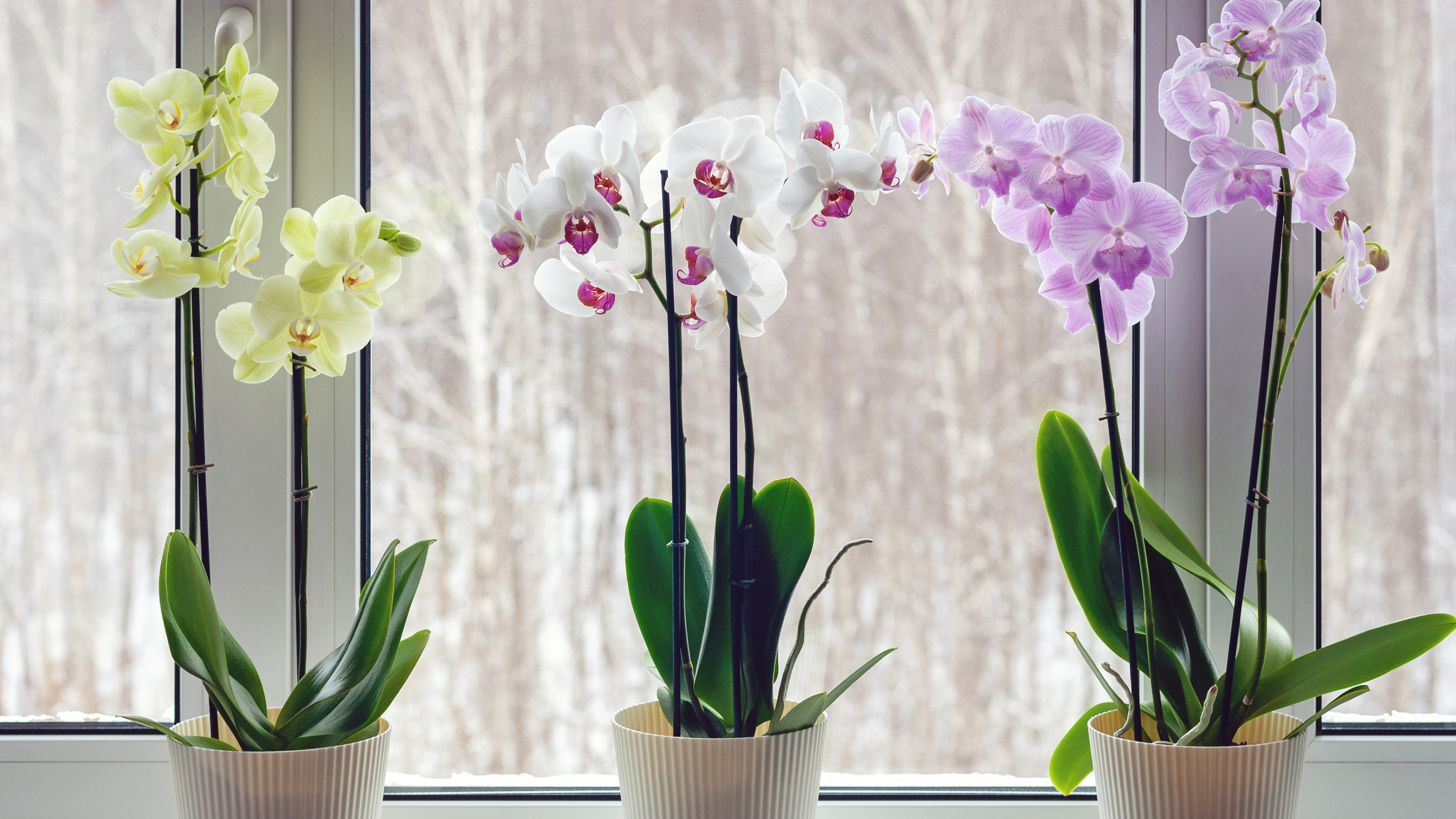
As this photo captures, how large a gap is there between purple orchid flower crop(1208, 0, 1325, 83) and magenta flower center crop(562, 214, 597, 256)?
1.67 ft

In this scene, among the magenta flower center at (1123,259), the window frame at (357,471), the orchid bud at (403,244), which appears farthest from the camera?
the window frame at (357,471)

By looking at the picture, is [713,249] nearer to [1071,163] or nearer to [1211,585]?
[1071,163]

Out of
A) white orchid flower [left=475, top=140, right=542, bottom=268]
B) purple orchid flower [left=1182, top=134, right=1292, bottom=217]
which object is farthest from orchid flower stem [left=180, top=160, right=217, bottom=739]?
purple orchid flower [left=1182, top=134, right=1292, bottom=217]

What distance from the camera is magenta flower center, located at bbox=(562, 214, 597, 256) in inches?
26.6

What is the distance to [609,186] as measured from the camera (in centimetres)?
71

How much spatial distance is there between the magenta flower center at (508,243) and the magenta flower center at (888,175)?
0.29 m

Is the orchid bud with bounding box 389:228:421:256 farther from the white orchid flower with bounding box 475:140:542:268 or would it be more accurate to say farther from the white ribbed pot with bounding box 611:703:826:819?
the white ribbed pot with bounding box 611:703:826:819

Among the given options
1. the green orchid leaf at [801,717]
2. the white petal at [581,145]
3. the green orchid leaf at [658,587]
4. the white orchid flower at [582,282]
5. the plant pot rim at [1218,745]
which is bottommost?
the plant pot rim at [1218,745]

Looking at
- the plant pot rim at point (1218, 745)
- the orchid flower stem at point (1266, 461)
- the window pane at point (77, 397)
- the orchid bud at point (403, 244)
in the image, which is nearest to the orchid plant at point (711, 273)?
the orchid bud at point (403, 244)

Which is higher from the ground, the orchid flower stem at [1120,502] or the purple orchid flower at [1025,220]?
the purple orchid flower at [1025,220]

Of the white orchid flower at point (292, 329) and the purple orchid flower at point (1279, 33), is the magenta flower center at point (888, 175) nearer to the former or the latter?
the purple orchid flower at point (1279, 33)

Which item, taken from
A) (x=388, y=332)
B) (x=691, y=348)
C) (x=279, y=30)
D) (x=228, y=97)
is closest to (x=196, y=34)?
(x=279, y=30)

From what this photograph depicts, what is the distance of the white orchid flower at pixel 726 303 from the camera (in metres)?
0.77

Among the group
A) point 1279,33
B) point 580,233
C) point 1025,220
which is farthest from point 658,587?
point 1279,33
